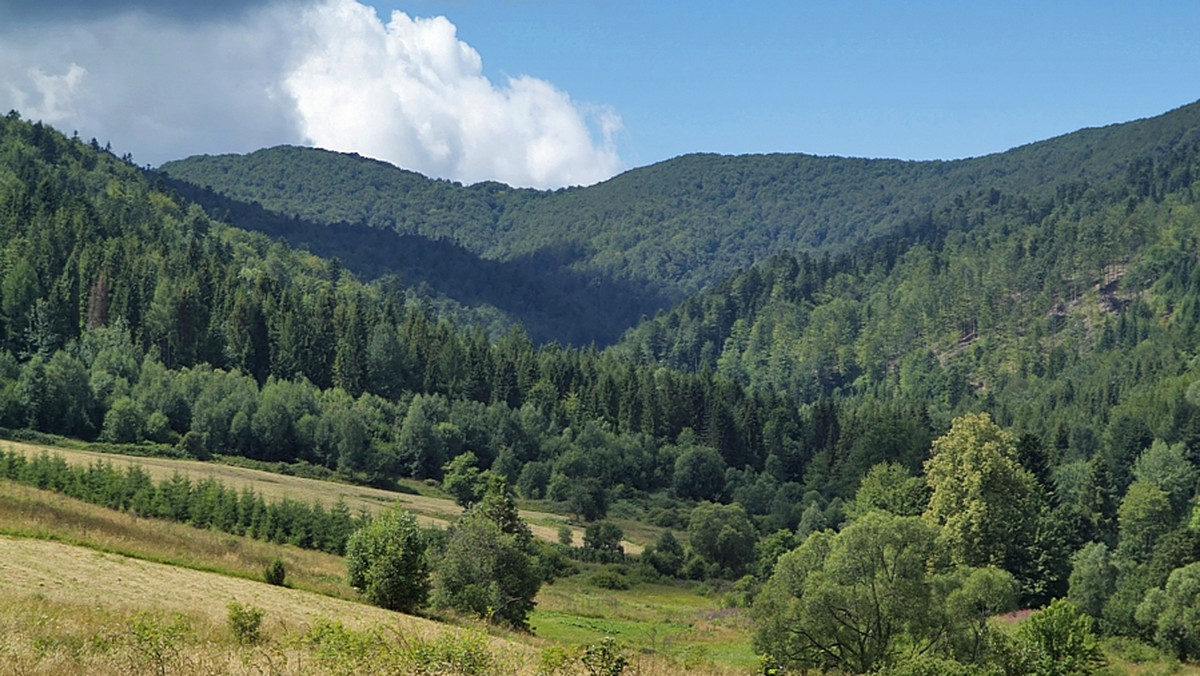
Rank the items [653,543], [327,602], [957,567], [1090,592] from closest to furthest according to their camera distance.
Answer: [327,602]
[957,567]
[1090,592]
[653,543]

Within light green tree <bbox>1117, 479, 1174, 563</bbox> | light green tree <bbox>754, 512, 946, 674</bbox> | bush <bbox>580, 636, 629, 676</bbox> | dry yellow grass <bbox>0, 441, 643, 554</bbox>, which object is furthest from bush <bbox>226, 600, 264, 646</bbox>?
light green tree <bbox>1117, 479, 1174, 563</bbox>

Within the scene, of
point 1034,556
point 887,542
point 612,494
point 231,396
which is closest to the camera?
point 887,542

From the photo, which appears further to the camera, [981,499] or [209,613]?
[981,499]

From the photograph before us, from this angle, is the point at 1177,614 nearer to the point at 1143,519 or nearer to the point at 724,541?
the point at 1143,519

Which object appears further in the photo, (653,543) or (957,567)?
(653,543)

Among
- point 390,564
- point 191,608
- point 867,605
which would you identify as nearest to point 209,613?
point 191,608

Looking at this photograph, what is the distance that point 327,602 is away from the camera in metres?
51.8

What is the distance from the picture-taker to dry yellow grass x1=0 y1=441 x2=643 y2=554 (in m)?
108

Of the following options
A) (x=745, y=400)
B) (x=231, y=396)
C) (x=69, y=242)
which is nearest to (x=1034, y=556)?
(x=231, y=396)

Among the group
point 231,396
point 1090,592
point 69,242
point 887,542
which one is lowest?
point 1090,592

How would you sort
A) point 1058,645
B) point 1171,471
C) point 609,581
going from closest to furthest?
1. point 1058,645
2. point 609,581
3. point 1171,471

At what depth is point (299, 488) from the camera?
11712 centimetres

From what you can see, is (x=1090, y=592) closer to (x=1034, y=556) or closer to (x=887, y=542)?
(x=1034, y=556)

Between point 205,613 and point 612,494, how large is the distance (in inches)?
4564
